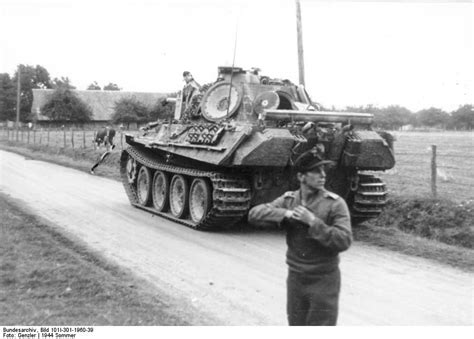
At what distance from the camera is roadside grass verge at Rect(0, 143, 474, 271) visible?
32.0 feet

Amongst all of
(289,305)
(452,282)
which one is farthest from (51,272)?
(452,282)

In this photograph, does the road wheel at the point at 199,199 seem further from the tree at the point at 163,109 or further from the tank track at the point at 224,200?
the tree at the point at 163,109

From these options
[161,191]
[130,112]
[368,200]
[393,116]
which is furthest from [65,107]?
[368,200]

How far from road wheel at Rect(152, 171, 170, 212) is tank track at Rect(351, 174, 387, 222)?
13.3 feet

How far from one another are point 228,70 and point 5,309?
8.52m

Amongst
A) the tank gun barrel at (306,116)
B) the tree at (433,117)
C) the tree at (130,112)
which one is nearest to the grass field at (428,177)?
the tank gun barrel at (306,116)

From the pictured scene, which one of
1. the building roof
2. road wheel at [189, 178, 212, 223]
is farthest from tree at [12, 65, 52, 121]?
road wheel at [189, 178, 212, 223]

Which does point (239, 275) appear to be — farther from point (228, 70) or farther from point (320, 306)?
point (228, 70)

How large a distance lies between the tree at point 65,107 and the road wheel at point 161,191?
172 ft

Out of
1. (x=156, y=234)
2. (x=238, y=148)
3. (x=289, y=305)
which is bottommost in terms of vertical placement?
(x=156, y=234)

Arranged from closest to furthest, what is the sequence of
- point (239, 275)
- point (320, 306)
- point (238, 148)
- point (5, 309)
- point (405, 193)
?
1. point (320, 306)
2. point (5, 309)
3. point (239, 275)
4. point (238, 148)
5. point (405, 193)

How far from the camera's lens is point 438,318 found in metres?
6.55

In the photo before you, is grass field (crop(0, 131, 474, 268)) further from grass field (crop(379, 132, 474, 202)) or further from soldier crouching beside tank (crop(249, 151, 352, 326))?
soldier crouching beside tank (crop(249, 151, 352, 326))

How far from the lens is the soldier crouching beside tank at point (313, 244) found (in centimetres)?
446
